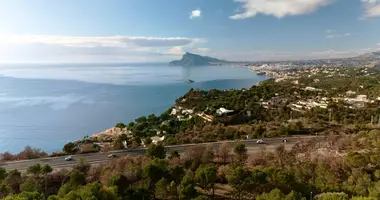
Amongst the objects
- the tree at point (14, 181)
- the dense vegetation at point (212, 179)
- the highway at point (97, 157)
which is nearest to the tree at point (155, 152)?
the dense vegetation at point (212, 179)

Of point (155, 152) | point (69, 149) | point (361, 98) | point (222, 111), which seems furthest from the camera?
point (361, 98)

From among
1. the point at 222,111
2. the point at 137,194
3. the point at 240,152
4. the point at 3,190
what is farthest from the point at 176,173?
the point at 222,111

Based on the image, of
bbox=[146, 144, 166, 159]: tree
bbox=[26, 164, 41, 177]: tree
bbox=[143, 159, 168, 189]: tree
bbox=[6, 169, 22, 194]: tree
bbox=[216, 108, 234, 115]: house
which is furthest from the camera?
bbox=[216, 108, 234, 115]: house

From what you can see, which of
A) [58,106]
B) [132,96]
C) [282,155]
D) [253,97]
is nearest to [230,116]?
[253,97]

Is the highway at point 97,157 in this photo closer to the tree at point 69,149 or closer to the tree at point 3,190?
the tree at point 69,149

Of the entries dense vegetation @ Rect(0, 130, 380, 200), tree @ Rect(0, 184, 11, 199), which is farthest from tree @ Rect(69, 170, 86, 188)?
tree @ Rect(0, 184, 11, 199)

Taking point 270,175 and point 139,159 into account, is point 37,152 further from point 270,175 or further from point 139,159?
point 270,175

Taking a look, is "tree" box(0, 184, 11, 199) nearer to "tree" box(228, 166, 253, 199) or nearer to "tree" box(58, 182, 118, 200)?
"tree" box(58, 182, 118, 200)

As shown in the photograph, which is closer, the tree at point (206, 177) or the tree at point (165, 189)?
the tree at point (165, 189)

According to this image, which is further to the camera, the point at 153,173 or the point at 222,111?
the point at 222,111

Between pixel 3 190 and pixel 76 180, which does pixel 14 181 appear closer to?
pixel 3 190

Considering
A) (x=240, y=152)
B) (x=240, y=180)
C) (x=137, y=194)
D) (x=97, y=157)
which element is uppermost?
(x=137, y=194)
